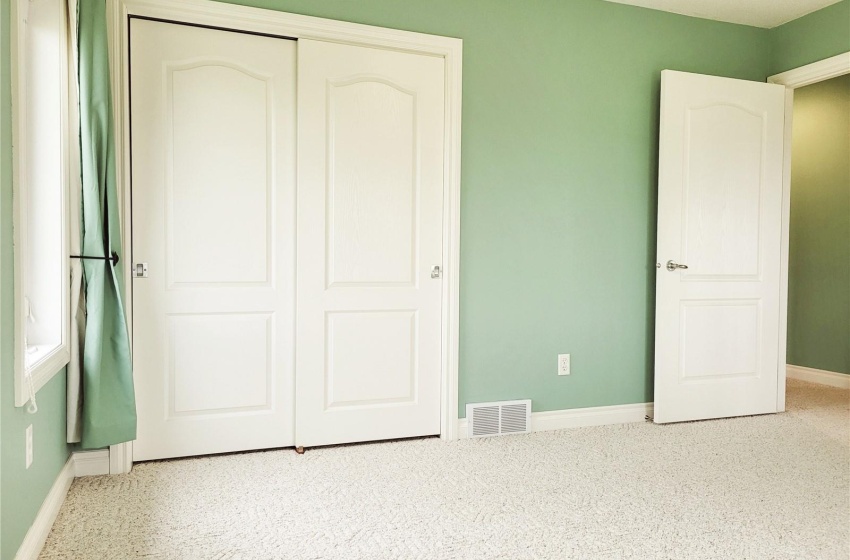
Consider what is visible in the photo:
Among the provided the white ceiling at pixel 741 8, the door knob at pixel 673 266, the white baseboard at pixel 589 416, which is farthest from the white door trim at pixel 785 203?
the white baseboard at pixel 589 416

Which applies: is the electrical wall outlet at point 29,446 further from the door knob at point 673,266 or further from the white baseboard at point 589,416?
the door knob at point 673,266

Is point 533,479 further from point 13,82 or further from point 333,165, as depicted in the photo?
point 13,82

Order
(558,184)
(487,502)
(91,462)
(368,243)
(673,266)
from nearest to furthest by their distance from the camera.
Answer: (487,502) < (91,462) < (368,243) < (558,184) < (673,266)

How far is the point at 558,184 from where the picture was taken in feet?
10.8

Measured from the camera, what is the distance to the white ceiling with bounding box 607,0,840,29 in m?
3.38

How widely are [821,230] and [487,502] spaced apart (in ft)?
12.9

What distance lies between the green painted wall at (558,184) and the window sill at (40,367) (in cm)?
181

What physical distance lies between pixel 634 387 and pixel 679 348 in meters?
0.34

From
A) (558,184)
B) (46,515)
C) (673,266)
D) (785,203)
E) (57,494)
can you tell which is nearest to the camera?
(46,515)

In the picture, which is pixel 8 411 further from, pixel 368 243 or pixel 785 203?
pixel 785 203

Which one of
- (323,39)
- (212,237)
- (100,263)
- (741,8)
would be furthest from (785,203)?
(100,263)

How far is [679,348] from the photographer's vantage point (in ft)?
11.4

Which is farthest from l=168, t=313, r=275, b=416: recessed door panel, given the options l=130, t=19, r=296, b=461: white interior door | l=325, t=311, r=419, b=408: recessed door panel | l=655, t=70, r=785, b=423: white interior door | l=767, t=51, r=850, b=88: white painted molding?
l=767, t=51, r=850, b=88: white painted molding

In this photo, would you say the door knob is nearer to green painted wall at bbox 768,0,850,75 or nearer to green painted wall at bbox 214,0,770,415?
green painted wall at bbox 214,0,770,415
